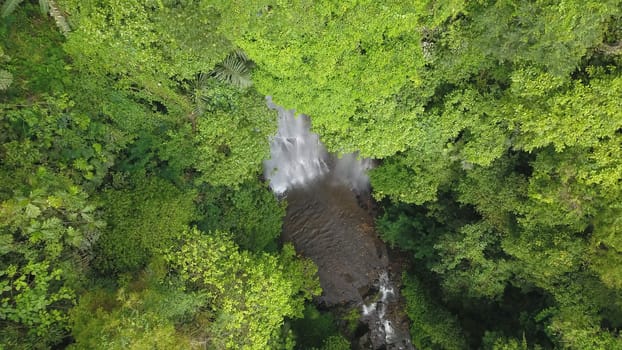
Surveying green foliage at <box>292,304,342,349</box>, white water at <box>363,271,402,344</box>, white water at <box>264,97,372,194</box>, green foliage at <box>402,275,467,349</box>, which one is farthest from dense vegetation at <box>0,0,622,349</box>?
white water at <box>363,271,402,344</box>

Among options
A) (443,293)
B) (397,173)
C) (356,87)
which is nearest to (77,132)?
(356,87)

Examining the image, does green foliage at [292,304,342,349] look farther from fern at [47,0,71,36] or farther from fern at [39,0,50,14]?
fern at [39,0,50,14]

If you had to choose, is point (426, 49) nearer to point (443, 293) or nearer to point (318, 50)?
point (318, 50)

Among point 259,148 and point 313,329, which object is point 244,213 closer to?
point 259,148

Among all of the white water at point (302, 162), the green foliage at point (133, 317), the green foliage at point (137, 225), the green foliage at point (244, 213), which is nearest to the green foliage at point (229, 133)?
the green foliage at point (244, 213)

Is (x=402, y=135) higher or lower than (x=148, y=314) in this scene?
higher

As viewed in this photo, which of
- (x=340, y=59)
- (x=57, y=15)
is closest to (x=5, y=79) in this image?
(x=57, y=15)

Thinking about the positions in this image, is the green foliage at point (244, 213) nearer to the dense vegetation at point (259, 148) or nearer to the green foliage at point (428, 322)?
the dense vegetation at point (259, 148)
